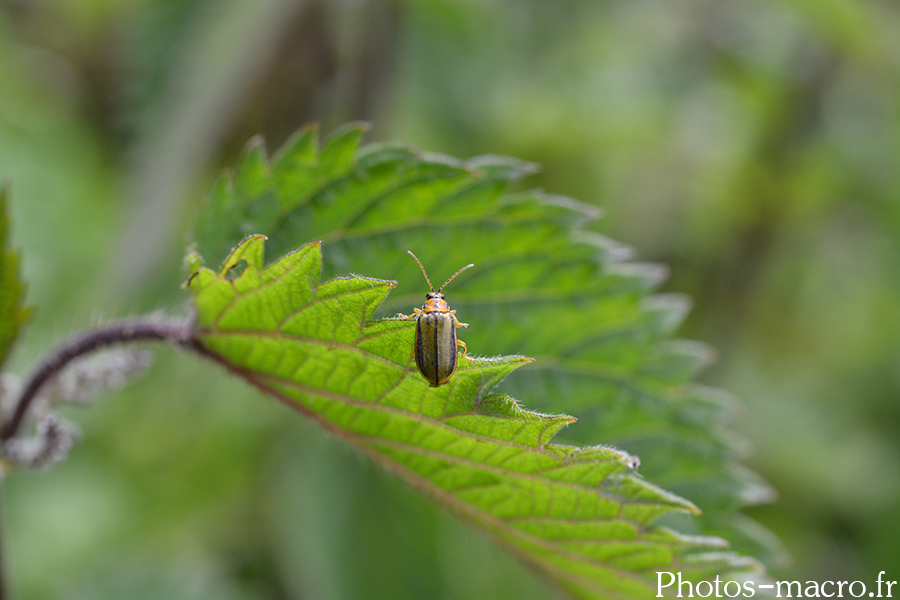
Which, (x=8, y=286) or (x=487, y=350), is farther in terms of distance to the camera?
(x=487, y=350)

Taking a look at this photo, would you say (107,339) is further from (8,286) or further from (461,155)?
(461,155)

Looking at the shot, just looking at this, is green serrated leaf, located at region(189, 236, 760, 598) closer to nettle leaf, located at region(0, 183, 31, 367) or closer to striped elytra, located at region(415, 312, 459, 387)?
striped elytra, located at region(415, 312, 459, 387)

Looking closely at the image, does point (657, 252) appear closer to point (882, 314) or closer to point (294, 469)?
point (882, 314)

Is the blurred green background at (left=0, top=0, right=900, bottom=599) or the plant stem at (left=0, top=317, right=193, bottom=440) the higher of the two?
the blurred green background at (left=0, top=0, right=900, bottom=599)

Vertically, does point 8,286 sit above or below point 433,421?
above

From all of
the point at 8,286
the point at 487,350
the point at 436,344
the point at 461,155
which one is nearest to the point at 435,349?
the point at 436,344

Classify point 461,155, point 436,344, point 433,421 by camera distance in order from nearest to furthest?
1. point 433,421
2. point 436,344
3. point 461,155

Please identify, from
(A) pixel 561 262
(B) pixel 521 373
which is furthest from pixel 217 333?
(A) pixel 561 262

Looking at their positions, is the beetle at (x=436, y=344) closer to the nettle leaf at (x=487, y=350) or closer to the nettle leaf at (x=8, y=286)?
the nettle leaf at (x=487, y=350)

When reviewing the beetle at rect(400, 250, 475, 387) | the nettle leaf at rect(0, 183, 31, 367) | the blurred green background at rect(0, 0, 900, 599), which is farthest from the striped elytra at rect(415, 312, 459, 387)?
the blurred green background at rect(0, 0, 900, 599)
